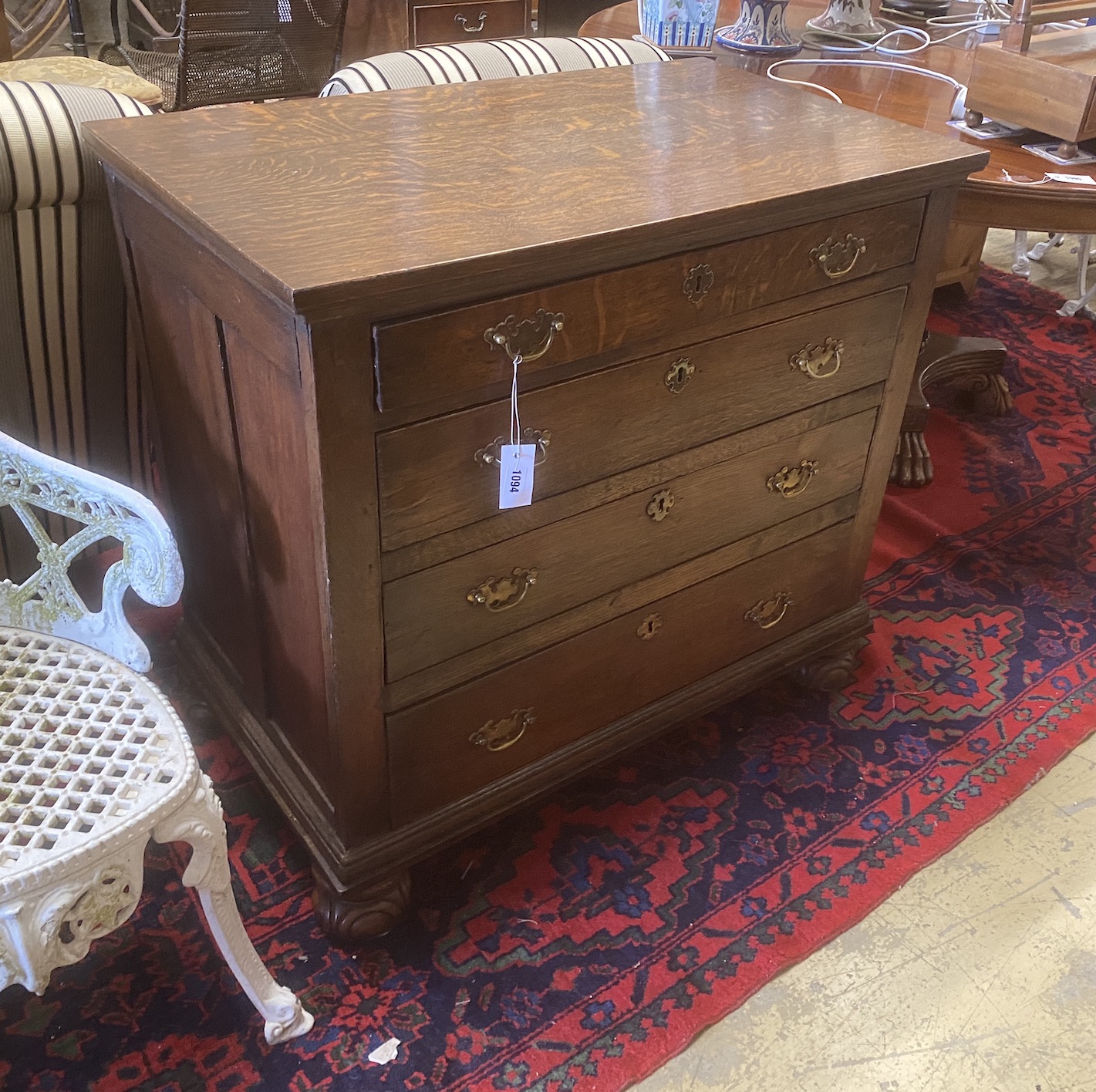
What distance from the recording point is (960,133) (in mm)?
1904

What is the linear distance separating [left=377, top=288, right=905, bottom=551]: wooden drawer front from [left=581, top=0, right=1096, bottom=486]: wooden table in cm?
38

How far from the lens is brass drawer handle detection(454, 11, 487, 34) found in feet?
13.1

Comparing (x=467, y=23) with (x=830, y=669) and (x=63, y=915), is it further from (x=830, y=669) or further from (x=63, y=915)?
(x=63, y=915)

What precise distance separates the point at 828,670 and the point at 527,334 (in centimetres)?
100

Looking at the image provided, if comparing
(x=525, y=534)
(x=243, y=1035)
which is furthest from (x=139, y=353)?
(x=243, y=1035)

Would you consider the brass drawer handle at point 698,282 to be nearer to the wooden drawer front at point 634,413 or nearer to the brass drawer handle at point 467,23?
the wooden drawer front at point 634,413

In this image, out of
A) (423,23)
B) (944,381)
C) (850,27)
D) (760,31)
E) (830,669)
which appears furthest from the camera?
(423,23)

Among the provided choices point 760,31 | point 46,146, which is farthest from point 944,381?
point 46,146

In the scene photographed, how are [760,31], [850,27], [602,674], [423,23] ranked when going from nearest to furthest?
1. [602,674]
2. [760,31]
3. [850,27]
4. [423,23]

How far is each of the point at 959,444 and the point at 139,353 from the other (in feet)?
6.34

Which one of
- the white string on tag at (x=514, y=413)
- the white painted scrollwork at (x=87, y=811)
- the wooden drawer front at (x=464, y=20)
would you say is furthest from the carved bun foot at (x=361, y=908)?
the wooden drawer front at (x=464, y=20)

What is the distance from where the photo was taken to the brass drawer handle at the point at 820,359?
4.62 ft

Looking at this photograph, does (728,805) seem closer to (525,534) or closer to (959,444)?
(525,534)

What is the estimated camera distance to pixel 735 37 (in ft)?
7.34
